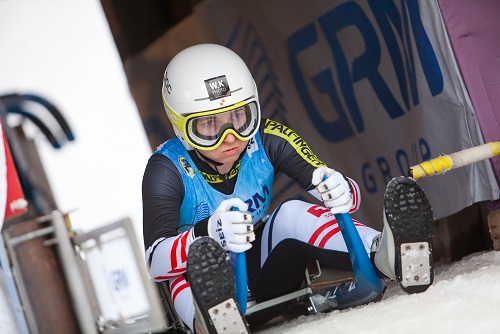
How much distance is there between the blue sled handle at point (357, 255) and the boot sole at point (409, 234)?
20cm

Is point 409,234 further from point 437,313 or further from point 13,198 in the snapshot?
point 13,198

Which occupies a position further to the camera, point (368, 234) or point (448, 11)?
point (448, 11)

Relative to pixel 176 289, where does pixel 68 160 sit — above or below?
above

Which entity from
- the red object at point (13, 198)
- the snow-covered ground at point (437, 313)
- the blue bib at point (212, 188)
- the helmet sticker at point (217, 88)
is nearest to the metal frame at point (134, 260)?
the red object at point (13, 198)

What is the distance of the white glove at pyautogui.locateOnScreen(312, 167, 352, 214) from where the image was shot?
2.74 meters

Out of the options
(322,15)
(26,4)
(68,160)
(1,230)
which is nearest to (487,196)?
(322,15)

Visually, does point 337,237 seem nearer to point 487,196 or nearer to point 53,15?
point 487,196

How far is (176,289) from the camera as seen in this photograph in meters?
3.05

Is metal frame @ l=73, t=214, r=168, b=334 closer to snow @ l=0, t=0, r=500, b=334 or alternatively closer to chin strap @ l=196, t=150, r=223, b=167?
snow @ l=0, t=0, r=500, b=334

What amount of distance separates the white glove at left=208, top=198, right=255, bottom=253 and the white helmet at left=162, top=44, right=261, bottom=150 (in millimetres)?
423

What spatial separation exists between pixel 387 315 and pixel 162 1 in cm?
410

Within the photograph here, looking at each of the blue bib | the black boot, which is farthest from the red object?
the black boot

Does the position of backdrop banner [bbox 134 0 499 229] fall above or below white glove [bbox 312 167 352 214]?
above

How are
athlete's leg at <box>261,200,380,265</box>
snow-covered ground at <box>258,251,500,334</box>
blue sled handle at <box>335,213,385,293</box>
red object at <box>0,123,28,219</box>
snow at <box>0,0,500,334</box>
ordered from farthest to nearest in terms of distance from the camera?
snow at <box>0,0,500,334</box> → red object at <box>0,123,28,219</box> → athlete's leg at <box>261,200,380,265</box> → blue sled handle at <box>335,213,385,293</box> → snow-covered ground at <box>258,251,500,334</box>
